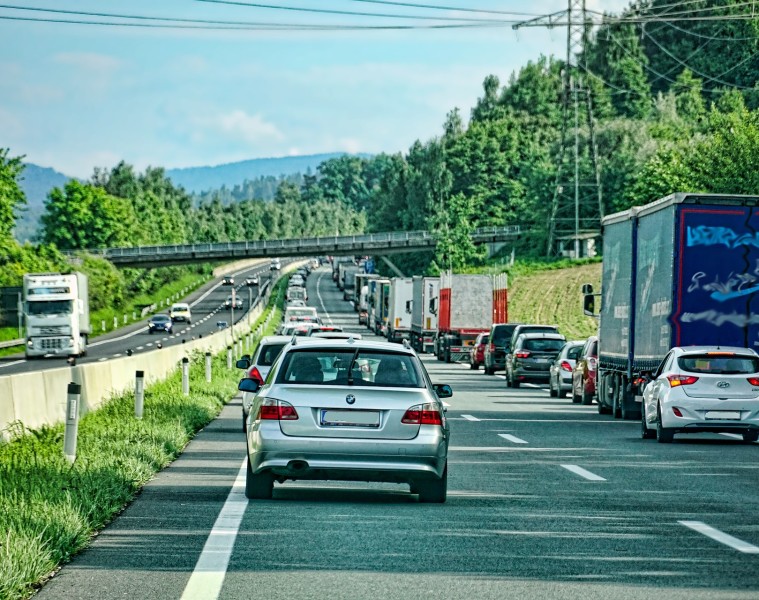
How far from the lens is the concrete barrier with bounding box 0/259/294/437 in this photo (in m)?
17.5

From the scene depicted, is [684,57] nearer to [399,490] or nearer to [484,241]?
[484,241]

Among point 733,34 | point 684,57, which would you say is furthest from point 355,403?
point 684,57

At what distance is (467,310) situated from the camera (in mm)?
58750

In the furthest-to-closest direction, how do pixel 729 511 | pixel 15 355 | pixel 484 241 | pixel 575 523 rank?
pixel 484 241, pixel 15 355, pixel 729 511, pixel 575 523

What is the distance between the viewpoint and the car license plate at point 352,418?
12805 millimetres

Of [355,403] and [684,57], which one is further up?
[684,57]

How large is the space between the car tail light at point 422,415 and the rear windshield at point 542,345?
93.4 feet

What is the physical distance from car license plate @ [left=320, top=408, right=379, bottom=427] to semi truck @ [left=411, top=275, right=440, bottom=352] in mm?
53830

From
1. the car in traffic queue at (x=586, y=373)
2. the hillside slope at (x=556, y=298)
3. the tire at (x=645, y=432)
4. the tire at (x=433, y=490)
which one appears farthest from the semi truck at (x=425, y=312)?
the tire at (x=433, y=490)

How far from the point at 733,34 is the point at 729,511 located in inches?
6360

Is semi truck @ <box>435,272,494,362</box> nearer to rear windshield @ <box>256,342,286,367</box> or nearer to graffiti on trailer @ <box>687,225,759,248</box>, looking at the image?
rear windshield @ <box>256,342,286,367</box>

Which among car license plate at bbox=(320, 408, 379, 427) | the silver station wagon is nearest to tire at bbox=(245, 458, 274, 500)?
the silver station wagon

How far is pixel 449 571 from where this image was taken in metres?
9.21

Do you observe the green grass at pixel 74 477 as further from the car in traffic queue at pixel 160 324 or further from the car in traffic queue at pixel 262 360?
the car in traffic queue at pixel 160 324
